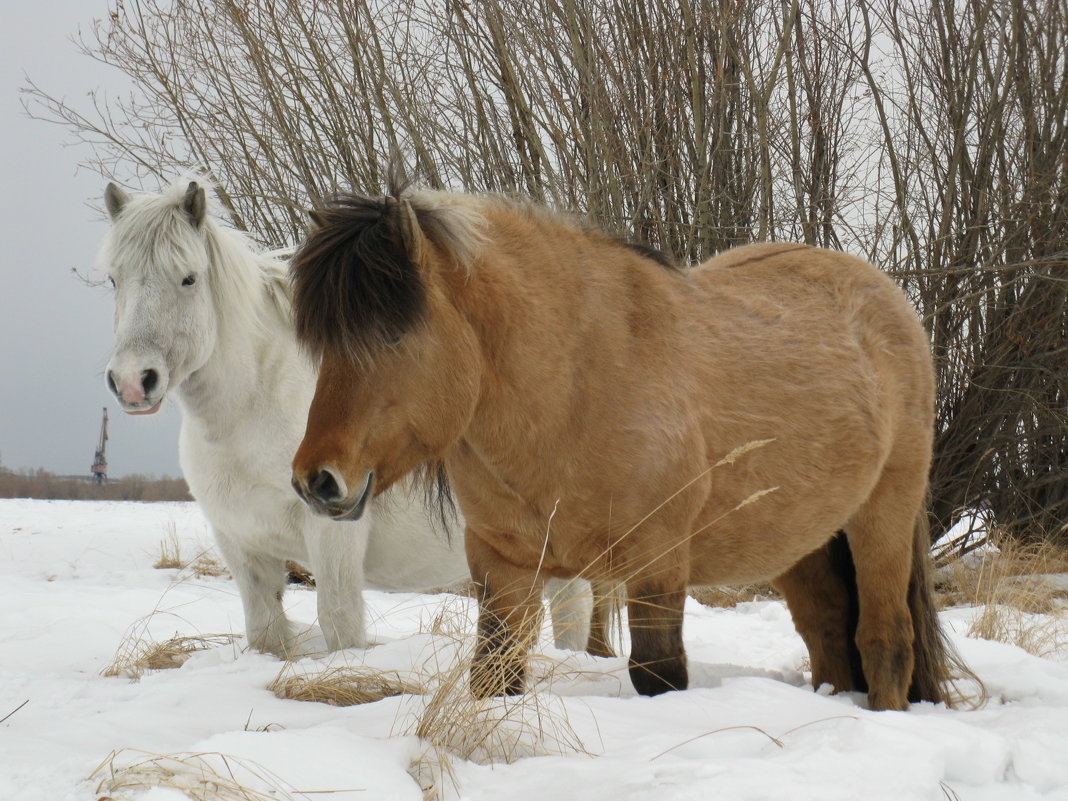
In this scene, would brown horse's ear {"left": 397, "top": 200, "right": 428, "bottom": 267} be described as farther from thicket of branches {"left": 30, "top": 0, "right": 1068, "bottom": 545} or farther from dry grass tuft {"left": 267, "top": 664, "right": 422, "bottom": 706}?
thicket of branches {"left": 30, "top": 0, "right": 1068, "bottom": 545}

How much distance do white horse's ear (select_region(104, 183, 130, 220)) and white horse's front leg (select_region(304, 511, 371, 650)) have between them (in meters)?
1.60

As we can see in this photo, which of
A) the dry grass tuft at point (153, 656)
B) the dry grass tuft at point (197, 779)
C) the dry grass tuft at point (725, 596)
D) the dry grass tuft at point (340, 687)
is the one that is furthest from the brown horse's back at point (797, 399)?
the dry grass tuft at point (725, 596)

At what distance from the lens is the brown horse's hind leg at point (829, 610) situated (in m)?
3.67

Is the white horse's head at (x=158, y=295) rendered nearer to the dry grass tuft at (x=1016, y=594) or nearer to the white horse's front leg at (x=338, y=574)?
the white horse's front leg at (x=338, y=574)

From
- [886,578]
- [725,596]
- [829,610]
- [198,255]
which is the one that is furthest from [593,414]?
[725,596]

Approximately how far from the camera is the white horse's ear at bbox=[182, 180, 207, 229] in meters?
3.91

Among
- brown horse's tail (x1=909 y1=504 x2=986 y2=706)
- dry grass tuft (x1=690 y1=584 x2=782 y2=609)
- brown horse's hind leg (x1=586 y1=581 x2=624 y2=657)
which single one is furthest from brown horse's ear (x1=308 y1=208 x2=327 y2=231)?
dry grass tuft (x1=690 y1=584 x2=782 y2=609)

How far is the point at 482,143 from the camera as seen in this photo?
7.88 m

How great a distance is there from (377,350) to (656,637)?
1.11 metres

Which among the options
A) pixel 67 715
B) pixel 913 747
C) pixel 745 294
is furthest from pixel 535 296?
pixel 67 715

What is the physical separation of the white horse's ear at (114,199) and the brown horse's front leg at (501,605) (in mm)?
2405

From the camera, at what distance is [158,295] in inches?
145

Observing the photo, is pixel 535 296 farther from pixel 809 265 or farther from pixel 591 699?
pixel 809 265

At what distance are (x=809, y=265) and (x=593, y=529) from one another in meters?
1.68
